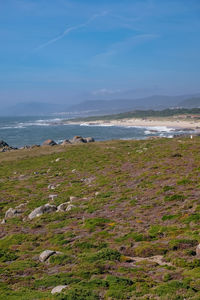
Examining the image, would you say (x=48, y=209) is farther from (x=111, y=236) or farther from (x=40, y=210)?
(x=111, y=236)

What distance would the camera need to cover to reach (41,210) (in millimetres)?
25766

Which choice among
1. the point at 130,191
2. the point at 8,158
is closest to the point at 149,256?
the point at 130,191

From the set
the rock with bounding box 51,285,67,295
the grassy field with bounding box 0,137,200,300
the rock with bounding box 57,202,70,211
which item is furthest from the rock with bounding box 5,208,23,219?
the rock with bounding box 51,285,67,295

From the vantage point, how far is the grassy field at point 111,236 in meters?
12.3

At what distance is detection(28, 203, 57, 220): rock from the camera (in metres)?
25.2

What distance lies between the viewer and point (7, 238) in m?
20.8

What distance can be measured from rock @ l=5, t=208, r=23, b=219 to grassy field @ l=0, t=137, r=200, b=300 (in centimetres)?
85

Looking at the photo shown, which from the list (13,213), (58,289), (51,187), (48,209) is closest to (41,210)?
(48,209)

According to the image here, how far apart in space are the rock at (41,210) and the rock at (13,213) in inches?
67.8

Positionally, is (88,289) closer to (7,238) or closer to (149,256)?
(149,256)

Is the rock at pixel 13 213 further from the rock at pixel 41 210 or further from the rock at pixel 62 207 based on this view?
the rock at pixel 62 207

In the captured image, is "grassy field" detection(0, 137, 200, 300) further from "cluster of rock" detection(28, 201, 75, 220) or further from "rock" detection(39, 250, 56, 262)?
"cluster of rock" detection(28, 201, 75, 220)

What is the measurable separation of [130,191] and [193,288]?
17.0 metres

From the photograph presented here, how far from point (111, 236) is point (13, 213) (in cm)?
1155
